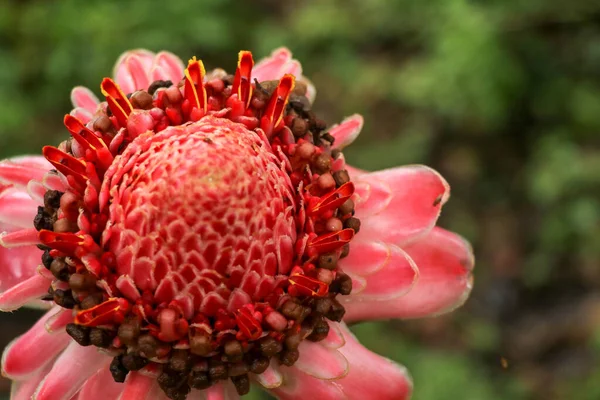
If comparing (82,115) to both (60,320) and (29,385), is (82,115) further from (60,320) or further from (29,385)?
(29,385)

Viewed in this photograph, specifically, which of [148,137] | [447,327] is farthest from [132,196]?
[447,327]

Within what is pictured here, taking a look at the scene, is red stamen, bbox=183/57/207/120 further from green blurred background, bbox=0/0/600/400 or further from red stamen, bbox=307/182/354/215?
green blurred background, bbox=0/0/600/400

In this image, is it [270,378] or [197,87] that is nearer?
[270,378]

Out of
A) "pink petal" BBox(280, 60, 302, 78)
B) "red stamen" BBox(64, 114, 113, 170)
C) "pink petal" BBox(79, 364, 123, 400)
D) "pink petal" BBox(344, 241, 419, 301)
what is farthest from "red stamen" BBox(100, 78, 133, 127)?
"pink petal" BBox(344, 241, 419, 301)

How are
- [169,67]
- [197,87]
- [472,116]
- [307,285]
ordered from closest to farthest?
[307,285] → [197,87] → [169,67] → [472,116]

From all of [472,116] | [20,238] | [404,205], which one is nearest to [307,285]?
[404,205]

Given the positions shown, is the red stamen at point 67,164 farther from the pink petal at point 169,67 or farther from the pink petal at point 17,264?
the pink petal at point 169,67
